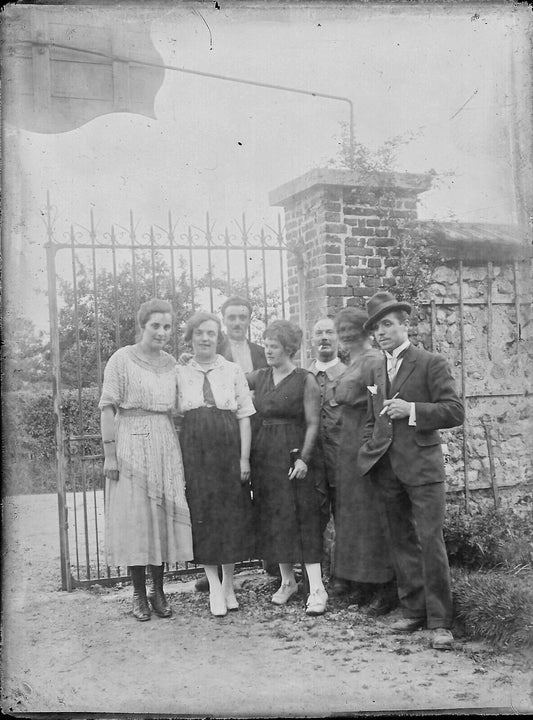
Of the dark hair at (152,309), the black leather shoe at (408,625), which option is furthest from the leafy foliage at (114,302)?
the black leather shoe at (408,625)

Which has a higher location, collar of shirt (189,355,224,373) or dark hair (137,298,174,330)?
dark hair (137,298,174,330)

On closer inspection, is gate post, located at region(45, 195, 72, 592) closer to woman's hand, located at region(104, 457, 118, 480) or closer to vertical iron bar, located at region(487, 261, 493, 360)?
woman's hand, located at region(104, 457, 118, 480)

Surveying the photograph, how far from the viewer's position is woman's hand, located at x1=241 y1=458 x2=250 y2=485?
491 cm

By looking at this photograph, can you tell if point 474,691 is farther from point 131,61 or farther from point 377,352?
point 131,61

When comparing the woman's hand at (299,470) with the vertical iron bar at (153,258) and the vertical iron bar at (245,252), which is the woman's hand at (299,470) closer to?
the vertical iron bar at (245,252)

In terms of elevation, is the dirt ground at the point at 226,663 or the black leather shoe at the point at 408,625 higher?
the black leather shoe at the point at 408,625

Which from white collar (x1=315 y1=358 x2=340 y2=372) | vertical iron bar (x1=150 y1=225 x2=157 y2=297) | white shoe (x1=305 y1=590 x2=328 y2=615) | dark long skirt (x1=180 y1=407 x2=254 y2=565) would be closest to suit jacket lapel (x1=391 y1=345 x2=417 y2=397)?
white collar (x1=315 y1=358 x2=340 y2=372)

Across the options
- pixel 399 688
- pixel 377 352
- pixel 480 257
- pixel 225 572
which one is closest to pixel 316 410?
pixel 377 352

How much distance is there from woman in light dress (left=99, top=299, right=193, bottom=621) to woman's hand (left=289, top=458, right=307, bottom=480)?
0.75 metres

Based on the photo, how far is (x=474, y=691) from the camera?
3748 mm

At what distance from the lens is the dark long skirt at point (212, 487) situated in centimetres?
482

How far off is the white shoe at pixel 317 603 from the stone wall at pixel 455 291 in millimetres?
1645

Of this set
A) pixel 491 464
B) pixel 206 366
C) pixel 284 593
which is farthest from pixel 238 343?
pixel 491 464

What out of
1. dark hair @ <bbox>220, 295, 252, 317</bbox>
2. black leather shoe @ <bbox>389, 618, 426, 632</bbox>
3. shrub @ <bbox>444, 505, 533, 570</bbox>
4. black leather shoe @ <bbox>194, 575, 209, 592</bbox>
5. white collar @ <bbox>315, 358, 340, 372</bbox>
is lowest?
black leather shoe @ <bbox>389, 618, 426, 632</bbox>
